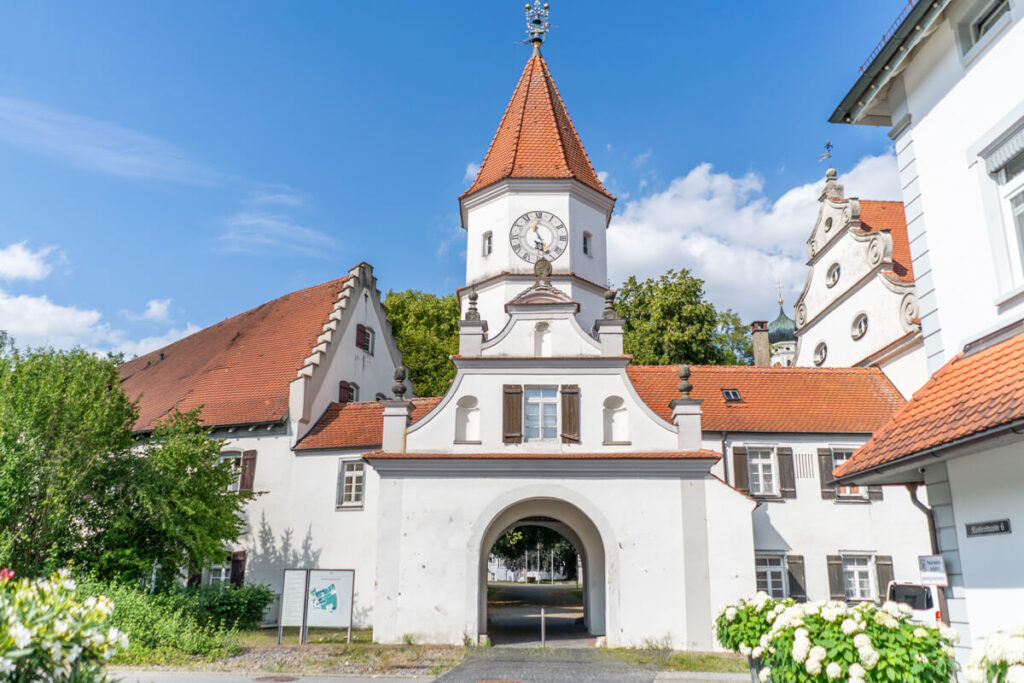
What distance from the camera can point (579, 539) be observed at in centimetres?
2245

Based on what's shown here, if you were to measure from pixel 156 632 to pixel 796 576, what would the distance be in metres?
16.9

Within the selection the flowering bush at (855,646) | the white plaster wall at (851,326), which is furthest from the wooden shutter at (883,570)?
the flowering bush at (855,646)

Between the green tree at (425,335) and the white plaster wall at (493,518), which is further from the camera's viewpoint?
the green tree at (425,335)

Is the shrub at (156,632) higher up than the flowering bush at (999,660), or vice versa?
the flowering bush at (999,660)

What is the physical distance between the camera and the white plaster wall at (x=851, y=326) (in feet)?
84.1

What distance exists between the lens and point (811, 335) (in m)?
31.5

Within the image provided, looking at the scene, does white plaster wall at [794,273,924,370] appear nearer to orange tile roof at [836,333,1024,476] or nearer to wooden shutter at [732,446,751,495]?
wooden shutter at [732,446,751,495]

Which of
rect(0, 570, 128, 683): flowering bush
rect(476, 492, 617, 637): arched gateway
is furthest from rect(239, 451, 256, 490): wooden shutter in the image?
rect(0, 570, 128, 683): flowering bush

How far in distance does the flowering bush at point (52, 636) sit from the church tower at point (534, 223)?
18.5 m

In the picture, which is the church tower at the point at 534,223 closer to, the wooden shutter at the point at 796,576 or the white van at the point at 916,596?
the wooden shutter at the point at 796,576

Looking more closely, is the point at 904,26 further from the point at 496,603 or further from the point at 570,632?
the point at 496,603

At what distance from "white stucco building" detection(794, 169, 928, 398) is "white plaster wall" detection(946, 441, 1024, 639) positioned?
1698 centimetres

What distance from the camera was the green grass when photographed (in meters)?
15.7

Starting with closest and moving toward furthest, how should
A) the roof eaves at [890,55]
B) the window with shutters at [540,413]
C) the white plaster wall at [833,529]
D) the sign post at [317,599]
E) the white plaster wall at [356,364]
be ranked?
the roof eaves at [890,55], the sign post at [317,599], the window with shutters at [540,413], the white plaster wall at [833,529], the white plaster wall at [356,364]
